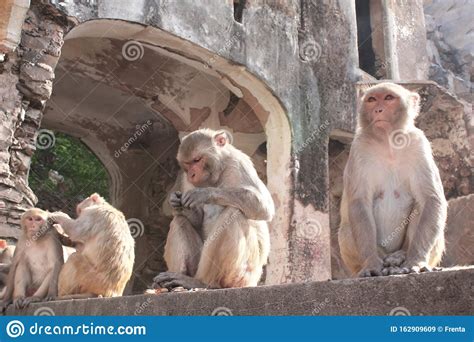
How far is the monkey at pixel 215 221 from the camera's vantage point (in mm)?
4324

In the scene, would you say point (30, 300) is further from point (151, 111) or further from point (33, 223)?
point (151, 111)

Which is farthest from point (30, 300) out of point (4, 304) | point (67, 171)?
point (67, 171)

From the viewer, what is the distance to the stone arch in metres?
9.21

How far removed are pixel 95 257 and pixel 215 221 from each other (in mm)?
1136

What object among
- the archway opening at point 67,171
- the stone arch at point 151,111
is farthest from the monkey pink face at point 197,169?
the archway opening at point 67,171

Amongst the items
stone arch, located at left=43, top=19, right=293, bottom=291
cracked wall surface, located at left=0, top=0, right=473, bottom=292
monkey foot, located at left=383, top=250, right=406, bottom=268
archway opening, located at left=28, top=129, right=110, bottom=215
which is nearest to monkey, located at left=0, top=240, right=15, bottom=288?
cracked wall surface, located at left=0, top=0, right=473, bottom=292

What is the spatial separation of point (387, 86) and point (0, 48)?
4.17 meters

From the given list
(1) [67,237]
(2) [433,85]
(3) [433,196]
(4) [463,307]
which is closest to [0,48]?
(1) [67,237]

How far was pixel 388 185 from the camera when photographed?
13.5 ft

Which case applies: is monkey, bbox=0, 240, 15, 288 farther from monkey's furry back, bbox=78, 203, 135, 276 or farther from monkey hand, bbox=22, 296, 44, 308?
monkey's furry back, bbox=78, 203, 135, 276

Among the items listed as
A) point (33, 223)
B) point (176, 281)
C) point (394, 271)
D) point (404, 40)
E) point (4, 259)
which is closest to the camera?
point (394, 271)

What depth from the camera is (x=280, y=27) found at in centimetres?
1010

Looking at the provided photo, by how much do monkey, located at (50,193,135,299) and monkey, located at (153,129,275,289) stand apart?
652mm

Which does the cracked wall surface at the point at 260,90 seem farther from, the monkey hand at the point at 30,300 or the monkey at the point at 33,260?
the monkey hand at the point at 30,300
